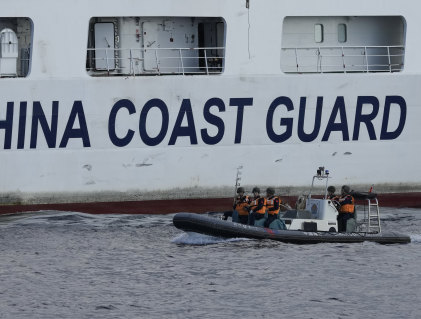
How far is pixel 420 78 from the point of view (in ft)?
102

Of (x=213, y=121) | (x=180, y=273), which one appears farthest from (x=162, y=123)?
(x=180, y=273)

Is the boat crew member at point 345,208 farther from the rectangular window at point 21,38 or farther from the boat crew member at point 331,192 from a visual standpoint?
the rectangular window at point 21,38

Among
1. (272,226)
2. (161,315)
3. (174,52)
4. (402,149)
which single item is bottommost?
(161,315)

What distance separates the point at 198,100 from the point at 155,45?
7.16 feet

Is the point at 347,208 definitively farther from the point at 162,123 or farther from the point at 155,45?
the point at 155,45

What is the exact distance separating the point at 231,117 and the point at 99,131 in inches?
133

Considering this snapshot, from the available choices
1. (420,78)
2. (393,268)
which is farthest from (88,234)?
(420,78)

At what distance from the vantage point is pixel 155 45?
30594mm

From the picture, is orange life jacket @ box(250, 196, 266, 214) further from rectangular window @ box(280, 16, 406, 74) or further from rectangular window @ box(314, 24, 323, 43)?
rectangular window @ box(314, 24, 323, 43)

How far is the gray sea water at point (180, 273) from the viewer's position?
22203 mm

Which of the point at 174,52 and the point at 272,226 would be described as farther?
the point at 174,52

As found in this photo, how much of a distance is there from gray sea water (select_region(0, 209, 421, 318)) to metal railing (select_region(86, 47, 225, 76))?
3.77 meters

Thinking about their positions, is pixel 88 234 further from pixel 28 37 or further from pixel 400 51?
pixel 400 51

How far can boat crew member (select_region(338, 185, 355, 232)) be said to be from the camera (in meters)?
27.4
